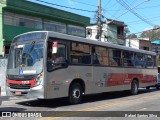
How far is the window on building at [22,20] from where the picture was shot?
2760cm

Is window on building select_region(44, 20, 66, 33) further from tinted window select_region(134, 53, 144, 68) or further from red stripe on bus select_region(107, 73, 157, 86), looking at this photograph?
red stripe on bus select_region(107, 73, 157, 86)

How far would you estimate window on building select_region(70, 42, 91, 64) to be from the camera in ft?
47.7

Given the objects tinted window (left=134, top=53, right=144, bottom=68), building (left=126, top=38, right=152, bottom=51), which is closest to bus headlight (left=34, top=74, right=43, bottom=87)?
tinted window (left=134, top=53, right=144, bottom=68)

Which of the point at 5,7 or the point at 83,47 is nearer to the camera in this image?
the point at 83,47

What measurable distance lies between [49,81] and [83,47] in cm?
301

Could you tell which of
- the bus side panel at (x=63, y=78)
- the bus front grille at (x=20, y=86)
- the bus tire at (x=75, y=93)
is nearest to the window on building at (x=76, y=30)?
the bus side panel at (x=63, y=78)

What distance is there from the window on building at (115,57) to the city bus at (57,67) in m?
0.06

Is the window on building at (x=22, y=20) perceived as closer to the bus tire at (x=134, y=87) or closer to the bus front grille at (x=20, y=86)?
the bus tire at (x=134, y=87)

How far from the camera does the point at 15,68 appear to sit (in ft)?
45.2

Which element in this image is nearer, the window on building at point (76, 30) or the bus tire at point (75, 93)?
the bus tire at point (75, 93)

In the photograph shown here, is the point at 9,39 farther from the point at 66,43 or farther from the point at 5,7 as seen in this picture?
the point at 66,43

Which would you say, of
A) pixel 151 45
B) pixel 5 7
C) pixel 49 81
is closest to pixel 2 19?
pixel 5 7

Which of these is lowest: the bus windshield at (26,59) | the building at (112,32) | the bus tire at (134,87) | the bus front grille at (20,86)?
the bus tire at (134,87)

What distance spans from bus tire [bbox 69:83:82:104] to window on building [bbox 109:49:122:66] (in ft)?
11.3
